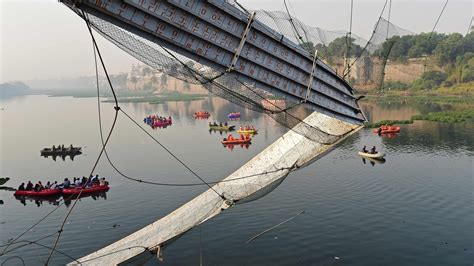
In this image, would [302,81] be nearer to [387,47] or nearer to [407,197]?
[387,47]

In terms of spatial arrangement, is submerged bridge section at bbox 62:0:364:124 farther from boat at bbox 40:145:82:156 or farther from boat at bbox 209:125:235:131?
boat at bbox 209:125:235:131

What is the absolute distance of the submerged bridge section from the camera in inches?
624

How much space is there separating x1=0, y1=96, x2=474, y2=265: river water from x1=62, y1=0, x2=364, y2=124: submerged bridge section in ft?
36.5

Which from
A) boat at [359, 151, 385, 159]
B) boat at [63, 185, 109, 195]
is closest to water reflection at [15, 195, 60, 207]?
boat at [63, 185, 109, 195]

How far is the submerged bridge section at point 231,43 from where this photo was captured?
15.8m

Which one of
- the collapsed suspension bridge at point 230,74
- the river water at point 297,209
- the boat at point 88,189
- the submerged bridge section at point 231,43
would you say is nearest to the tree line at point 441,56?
the river water at point 297,209

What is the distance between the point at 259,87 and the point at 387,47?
17634 millimetres

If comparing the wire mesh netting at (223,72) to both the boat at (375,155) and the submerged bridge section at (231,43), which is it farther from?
the boat at (375,155)

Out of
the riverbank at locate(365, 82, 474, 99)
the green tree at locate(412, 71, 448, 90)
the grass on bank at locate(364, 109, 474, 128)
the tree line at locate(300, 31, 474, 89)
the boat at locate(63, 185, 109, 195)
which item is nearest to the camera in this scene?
the boat at locate(63, 185, 109, 195)

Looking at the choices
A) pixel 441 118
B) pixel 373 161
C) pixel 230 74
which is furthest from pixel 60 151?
pixel 441 118

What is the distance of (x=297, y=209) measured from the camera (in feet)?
119

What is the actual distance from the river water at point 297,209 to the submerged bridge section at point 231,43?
11.1 meters

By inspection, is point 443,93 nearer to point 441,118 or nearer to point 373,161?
point 441,118

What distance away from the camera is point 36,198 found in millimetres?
43688
